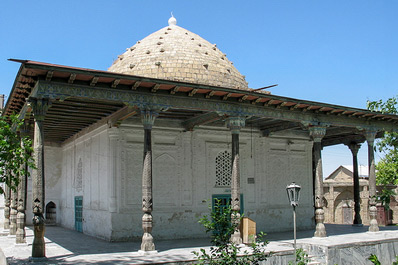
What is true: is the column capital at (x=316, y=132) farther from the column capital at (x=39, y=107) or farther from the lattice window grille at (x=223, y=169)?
the column capital at (x=39, y=107)

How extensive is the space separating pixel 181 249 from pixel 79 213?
22.6 feet

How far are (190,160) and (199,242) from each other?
2.93m

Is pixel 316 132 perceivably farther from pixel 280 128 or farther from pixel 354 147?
pixel 354 147

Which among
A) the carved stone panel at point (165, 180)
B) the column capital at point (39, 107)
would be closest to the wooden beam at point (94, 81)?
the column capital at point (39, 107)

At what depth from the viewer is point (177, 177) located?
48.4ft

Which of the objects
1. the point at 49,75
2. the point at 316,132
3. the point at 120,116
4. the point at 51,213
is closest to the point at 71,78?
the point at 49,75

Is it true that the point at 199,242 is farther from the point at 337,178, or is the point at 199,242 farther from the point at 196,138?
the point at 337,178

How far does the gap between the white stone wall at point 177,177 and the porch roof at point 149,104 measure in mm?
628

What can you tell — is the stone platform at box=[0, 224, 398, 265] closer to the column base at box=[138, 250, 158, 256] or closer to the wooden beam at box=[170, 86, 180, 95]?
the column base at box=[138, 250, 158, 256]

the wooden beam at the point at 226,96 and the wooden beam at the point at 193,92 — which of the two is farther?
the wooden beam at the point at 226,96

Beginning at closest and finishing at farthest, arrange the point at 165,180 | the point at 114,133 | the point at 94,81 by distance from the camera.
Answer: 1. the point at 94,81
2. the point at 114,133
3. the point at 165,180

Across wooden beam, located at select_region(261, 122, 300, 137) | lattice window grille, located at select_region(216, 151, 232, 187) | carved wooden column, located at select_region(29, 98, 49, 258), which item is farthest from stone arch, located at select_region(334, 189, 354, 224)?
carved wooden column, located at select_region(29, 98, 49, 258)

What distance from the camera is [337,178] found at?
4450 centimetres

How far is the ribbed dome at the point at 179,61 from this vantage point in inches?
594
